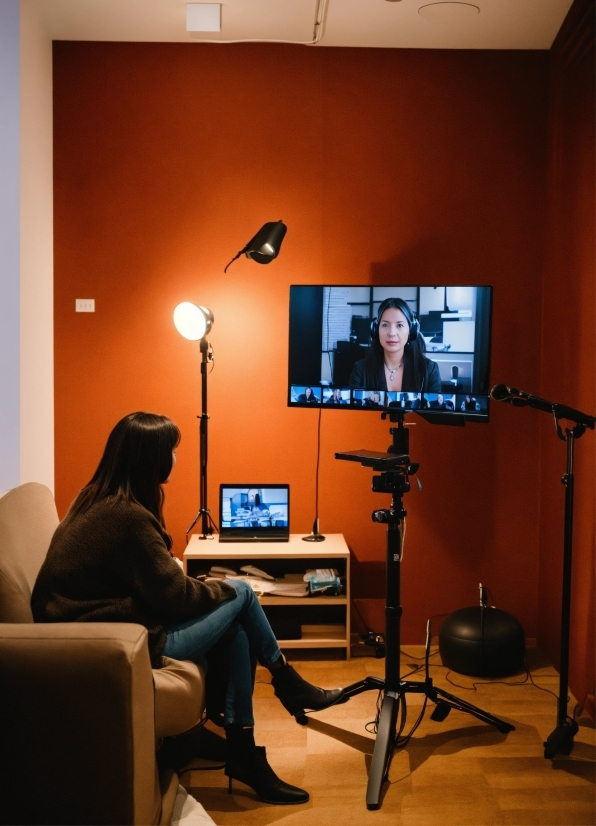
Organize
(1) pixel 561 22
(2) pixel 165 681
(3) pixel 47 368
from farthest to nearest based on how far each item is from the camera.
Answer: (3) pixel 47 368, (1) pixel 561 22, (2) pixel 165 681

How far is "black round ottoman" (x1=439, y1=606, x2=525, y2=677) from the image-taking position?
3.29 m

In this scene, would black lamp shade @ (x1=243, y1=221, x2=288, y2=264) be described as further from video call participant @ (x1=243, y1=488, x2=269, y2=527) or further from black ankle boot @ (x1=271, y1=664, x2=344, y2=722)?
black ankle boot @ (x1=271, y1=664, x2=344, y2=722)

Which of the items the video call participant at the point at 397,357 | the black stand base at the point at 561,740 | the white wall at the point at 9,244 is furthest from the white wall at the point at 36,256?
the black stand base at the point at 561,740

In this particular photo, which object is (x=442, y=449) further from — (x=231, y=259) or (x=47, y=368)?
(x=47, y=368)

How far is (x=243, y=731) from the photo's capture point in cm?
242

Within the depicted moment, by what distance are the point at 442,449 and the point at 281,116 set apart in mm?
1671

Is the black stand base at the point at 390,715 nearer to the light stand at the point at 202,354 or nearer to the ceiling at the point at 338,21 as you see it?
the light stand at the point at 202,354

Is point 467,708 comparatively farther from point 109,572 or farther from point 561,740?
point 109,572

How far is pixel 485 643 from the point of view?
3281 mm

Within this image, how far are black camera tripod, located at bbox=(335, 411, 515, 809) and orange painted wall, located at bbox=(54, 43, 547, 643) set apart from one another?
869 millimetres

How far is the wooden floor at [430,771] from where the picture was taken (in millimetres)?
2338

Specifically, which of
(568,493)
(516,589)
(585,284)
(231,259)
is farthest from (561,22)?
(516,589)

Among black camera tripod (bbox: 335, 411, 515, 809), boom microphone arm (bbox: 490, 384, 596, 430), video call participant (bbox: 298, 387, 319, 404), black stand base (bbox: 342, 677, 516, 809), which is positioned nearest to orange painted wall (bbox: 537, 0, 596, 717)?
boom microphone arm (bbox: 490, 384, 596, 430)

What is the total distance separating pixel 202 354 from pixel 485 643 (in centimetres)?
168
